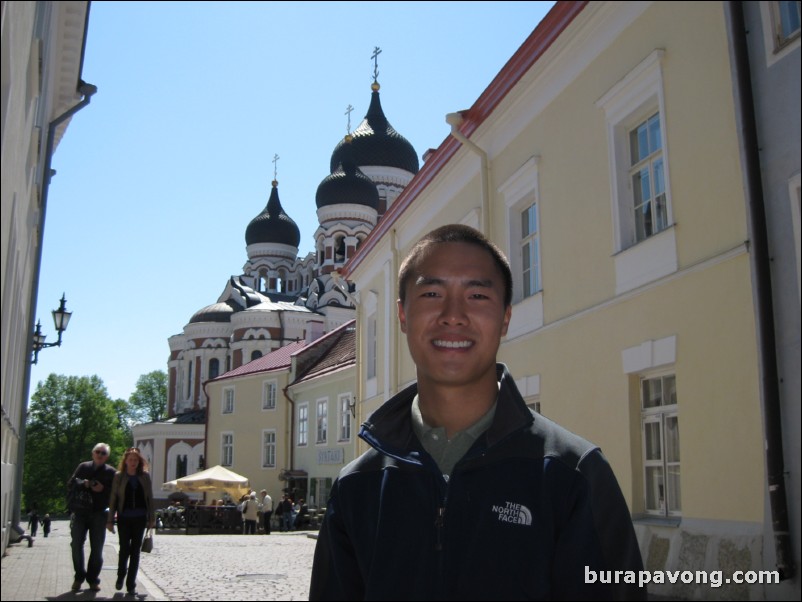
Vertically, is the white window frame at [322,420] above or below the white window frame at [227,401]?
below

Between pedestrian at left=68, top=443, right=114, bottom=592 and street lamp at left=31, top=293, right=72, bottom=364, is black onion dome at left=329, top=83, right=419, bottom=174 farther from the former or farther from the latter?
pedestrian at left=68, top=443, right=114, bottom=592

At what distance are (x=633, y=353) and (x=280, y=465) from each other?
1046 inches

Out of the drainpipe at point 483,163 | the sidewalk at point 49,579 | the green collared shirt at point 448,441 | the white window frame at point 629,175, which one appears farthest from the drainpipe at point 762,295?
the drainpipe at point 483,163

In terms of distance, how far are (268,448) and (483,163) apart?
78.4 feet

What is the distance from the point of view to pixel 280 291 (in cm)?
6644

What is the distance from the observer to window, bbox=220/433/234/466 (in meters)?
37.2

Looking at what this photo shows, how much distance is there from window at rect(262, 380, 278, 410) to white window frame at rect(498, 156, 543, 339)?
23856 mm

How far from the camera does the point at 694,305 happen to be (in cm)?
822

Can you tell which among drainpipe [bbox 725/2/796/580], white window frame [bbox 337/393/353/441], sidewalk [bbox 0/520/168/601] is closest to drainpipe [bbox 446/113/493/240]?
drainpipe [bbox 725/2/796/580]

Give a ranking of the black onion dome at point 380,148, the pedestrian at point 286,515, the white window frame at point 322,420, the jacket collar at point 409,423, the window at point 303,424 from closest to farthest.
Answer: the jacket collar at point 409,423
the pedestrian at point 286,515
the white window frame at point 322,420
the window at point 303,424
the black onion dome at point 380,148

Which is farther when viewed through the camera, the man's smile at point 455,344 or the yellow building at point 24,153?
the yellow building at point 24,153

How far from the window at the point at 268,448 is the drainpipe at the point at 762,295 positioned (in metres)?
29.3

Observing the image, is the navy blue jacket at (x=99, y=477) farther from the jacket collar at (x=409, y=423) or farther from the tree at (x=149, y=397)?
the tree at (x=149, y=397)

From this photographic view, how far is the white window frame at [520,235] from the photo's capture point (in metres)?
11.9
